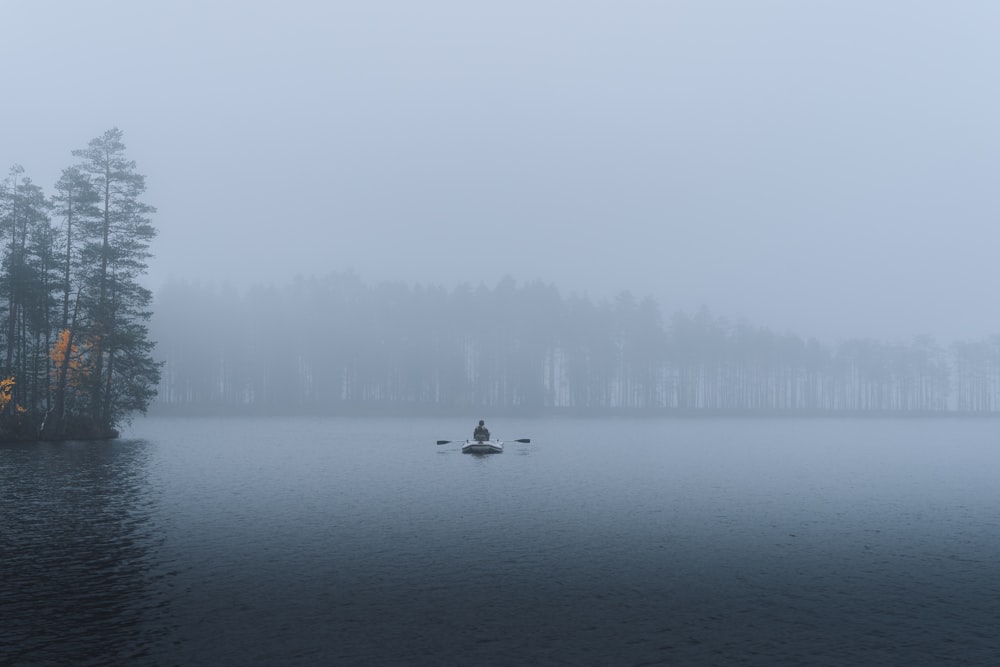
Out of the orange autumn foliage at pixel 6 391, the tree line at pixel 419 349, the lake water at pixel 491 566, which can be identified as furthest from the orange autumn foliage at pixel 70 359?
the tree line at pixel 419 349

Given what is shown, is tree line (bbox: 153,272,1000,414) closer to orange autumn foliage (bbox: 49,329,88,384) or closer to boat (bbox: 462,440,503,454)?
orange autumn foliage (bbox: 49,329,88,384)

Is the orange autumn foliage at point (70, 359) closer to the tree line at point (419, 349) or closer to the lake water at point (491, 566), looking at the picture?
the lake water at point (491, 566)

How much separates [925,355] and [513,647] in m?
196

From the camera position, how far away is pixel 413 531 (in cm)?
2812

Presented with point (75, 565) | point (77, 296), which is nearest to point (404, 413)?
point (77, 296)

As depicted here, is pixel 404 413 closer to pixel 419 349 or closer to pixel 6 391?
pixel 419 349

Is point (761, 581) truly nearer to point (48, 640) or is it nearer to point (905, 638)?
point (905, 638)

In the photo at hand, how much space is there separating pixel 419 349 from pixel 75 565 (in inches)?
4700

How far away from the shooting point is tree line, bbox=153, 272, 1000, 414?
14012 centimetres

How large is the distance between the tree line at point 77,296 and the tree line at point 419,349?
69816 millimetres

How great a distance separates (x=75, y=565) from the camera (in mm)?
22453

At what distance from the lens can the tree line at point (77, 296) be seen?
64500mm

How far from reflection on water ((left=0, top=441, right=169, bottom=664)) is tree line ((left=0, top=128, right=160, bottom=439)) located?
24.5 m

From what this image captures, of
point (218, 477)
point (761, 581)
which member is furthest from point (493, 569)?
point (218, 477)
